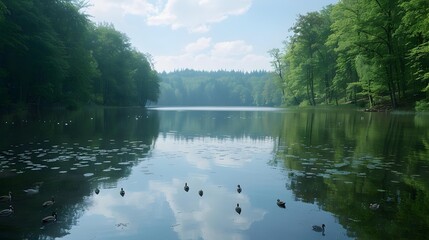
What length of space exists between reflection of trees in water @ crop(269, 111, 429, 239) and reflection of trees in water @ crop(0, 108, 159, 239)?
7.31 meters

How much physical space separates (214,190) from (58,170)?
703 cm

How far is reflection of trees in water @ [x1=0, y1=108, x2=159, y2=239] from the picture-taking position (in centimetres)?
940

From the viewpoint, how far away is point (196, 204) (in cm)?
1159

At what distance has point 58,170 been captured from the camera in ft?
51.0

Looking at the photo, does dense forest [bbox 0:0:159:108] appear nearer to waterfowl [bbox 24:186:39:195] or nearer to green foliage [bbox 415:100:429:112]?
waterfowl [bbox 24:186:39:195]

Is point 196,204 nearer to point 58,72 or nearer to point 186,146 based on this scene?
point 186,146

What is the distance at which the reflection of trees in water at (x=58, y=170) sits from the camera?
30.8ft

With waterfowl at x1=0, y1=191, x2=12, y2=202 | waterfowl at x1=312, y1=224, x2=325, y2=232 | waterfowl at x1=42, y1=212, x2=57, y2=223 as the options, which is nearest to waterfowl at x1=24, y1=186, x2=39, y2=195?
waterfowl at x1=0, y1=191, x2=12, y2=202

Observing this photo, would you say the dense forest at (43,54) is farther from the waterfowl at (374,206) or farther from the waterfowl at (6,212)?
the waterfowl at (374,206)

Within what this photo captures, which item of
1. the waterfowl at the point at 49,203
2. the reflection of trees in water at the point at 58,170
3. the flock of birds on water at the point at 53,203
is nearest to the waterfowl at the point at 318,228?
the flock of birds on water at the point at 53,203

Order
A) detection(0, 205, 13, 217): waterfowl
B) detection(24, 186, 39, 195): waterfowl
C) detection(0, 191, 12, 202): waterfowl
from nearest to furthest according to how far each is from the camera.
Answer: detection(0, 205, 13, 217): waterfowl < detection(0, 191, 12, 202): waterfowl < detection(24, 186, 39, 195): waterfowl

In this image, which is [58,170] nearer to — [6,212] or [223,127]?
[6,212]

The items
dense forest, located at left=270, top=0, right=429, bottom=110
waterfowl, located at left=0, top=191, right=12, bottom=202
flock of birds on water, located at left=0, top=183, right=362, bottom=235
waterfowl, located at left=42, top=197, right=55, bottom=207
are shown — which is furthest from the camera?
dense forest, located at left=270, top=0, right=429, bottom=110

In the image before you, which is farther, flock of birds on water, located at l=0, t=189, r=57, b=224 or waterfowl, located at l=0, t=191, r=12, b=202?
waterfowl, located at l=0, t=191, r=12, b=202
